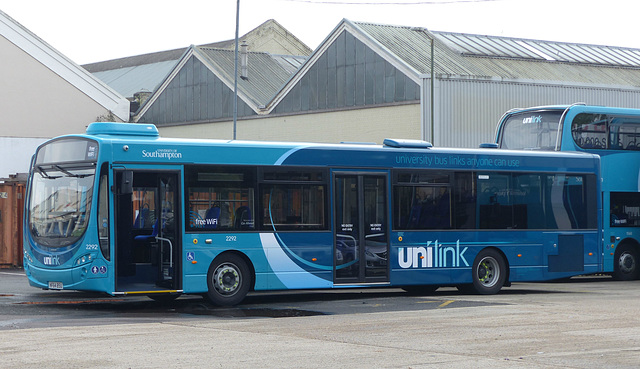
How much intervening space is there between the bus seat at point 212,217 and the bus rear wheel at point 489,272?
5462mm

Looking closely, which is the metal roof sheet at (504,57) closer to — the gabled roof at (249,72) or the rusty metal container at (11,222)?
the gabled roof at (249,72)

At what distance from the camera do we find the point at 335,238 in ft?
56.7

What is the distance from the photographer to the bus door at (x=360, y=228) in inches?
683

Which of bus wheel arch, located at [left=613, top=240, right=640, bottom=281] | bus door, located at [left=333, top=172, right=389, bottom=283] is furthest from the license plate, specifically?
bus wheel arch, located at [left=613, top=240, right=640, bottom=281]

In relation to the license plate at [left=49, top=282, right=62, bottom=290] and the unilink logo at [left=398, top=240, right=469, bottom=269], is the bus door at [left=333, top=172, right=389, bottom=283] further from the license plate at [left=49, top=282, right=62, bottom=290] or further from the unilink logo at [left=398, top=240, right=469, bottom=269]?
the license plate at [left=49, top=282, right=62, bottom=290]

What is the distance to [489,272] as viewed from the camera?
19156mm

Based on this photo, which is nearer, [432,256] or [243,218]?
[243,218]

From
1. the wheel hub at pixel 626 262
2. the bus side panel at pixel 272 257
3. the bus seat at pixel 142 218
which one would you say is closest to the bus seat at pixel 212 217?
the bus side panel at pixel 272 257

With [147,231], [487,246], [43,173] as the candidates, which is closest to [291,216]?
[147,231]

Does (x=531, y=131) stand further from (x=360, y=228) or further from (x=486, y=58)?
(x=486, y=58)

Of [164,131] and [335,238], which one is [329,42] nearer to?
[164,131]

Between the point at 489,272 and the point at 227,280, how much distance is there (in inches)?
221

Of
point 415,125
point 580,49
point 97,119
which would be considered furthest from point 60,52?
point 580,49

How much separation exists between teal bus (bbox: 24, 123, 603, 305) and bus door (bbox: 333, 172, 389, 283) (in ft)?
0.08
